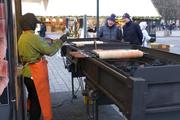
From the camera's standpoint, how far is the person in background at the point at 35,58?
524 cm

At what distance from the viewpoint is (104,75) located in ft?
12.6

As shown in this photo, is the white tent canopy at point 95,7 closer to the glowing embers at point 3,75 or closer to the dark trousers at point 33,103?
the dark trousers at point 33,103

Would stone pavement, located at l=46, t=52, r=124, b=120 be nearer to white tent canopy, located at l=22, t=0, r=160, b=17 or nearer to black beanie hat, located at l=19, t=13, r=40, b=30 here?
black beanie hat, located at l=19, t=13, r=40, b=30

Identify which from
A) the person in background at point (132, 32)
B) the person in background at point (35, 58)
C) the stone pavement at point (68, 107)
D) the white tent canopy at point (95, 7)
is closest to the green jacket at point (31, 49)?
the person in background at point (35, 58)

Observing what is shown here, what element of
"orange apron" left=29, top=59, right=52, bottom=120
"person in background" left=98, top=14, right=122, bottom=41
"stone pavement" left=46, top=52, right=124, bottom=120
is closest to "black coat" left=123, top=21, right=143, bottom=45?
"person in background" left=98, top=14, right=122, bottom=41

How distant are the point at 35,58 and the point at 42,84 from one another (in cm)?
38

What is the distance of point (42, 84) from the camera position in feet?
17.3

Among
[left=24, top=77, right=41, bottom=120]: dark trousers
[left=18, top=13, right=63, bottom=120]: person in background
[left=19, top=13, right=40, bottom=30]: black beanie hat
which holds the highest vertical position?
[left=19, top=13, right=40, bottom=30]: black beanie hat

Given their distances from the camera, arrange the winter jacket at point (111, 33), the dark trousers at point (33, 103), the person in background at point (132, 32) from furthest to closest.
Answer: the person in background at point (132, 32) < the winter jacket at point (111, 33) < the dark trousers at point (33, 103)

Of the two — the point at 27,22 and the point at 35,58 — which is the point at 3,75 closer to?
the point at 35,58

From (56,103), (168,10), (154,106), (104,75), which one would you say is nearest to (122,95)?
(154,106)

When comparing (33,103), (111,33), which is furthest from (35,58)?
(111,33)

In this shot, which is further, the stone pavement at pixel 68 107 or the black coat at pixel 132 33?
the black coat at pixel 132 33

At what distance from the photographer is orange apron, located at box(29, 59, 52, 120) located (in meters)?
5.25
